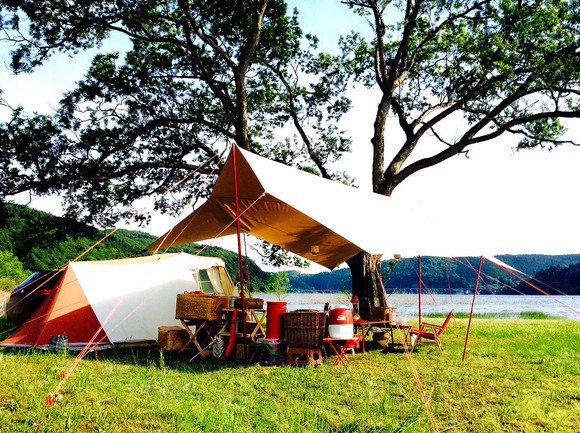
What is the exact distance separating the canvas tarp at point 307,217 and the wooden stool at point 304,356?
4.42 feet

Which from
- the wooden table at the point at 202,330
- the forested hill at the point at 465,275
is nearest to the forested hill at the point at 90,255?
A: the forested hill at the point at 465,275

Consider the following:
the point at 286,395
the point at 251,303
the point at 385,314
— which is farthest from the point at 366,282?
the point at 286,395

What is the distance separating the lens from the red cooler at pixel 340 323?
5398 millimetres

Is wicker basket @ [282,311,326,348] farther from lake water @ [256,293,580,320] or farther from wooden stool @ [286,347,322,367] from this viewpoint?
lake water @ [256,293,580,320]

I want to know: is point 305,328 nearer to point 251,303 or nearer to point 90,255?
point 251,303

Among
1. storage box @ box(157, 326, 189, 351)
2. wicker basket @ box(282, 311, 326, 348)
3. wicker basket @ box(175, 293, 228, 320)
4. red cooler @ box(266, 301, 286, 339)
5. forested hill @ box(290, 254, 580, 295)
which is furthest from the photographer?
forested hill @ box(290, 254, 580, 295)

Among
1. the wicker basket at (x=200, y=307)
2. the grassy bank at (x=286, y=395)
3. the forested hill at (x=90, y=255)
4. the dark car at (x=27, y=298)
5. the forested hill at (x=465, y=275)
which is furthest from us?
the forested hill at (x=465, y=275)

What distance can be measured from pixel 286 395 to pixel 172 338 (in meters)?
2.85

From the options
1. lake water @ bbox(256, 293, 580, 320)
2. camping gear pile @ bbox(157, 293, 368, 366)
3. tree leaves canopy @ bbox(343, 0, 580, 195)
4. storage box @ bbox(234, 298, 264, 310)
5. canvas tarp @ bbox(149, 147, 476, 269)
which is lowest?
lake water @ bbox(256, 293, 580, 320)

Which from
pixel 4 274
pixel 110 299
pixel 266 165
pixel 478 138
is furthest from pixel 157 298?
pixel 4 274

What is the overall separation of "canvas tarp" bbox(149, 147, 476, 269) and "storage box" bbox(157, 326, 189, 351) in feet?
4.32

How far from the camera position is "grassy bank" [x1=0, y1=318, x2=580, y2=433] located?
3.25 metres

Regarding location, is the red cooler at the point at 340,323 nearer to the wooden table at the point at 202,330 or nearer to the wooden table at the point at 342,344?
the wooden table at the point at 342,344

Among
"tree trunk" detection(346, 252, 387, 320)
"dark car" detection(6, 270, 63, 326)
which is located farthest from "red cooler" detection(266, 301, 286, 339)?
"dark car" detection(6, 270, 63, 326)
